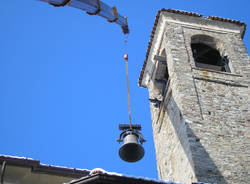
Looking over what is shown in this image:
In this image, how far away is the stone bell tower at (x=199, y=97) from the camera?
400 inches

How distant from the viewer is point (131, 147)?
8281mm

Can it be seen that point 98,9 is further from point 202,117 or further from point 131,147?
point 131,147

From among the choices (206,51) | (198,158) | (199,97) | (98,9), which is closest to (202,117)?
(199,97)

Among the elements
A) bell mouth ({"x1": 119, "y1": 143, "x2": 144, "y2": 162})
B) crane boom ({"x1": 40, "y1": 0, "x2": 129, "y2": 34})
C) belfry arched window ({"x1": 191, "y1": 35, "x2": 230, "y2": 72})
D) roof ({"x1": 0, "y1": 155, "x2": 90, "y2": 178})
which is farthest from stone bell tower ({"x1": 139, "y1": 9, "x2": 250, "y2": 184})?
roof ({"x1": 0, "y1": 155, "x2": 90, "y2": 178})

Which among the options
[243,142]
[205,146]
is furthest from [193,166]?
[243,142]

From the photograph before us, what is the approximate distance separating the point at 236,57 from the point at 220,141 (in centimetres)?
393

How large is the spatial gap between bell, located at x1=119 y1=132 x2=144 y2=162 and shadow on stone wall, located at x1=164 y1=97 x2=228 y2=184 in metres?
1.79

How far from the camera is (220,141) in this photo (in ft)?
34.7

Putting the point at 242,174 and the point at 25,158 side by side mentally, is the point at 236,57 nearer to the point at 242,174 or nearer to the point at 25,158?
the point at 242,174

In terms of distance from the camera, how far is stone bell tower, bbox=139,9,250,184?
10.2 meters

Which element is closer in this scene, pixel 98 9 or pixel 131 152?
pixel 131 152

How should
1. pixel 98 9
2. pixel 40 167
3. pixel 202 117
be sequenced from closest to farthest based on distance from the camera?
1. pixel 40 167
2. pixel 202 117
3. pixel 98 9

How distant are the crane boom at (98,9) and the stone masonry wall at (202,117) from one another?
2.02 metres

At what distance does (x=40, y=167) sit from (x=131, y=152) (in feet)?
5.69
